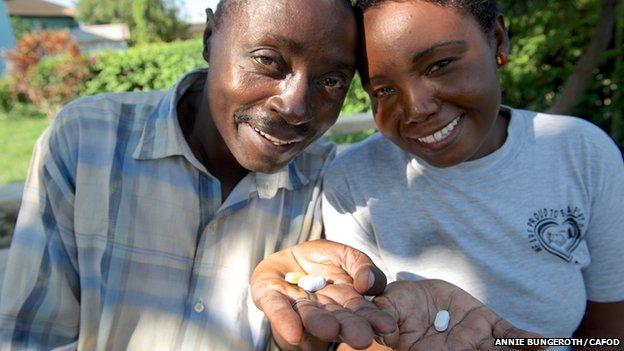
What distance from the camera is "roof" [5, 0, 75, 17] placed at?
36.2 m

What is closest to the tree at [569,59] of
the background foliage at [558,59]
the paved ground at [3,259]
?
the background foliage at [558,59]

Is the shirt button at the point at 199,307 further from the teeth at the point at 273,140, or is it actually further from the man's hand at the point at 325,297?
the teeth at the point at 273,140

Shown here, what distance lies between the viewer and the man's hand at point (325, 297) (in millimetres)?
1111

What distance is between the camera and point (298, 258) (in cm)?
153

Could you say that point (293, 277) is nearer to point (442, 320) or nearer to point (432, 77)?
point (442, 320)

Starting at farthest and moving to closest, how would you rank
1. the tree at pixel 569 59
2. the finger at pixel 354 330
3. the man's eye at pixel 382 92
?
the tree at pixel 569 59
the man's eye at pixel 382 92
the finger at pixel 354 330

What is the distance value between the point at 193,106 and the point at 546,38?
4011 millimetres

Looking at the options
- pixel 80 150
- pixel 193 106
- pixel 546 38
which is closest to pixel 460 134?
pixel 193 106

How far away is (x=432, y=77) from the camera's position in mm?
1426

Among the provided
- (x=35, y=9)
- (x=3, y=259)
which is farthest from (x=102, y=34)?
(x=3, y=259)

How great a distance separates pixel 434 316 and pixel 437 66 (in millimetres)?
643

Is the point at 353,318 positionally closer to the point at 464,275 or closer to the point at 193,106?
the point at 464,275

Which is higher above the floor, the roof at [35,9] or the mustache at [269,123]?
the mustache at [269,123]

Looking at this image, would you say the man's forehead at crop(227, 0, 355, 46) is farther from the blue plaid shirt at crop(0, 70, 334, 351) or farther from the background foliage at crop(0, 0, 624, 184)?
the background foliage at crop(0, 0, 624, 184)
